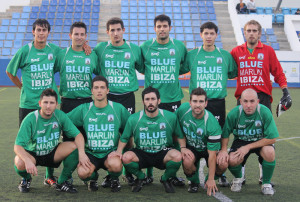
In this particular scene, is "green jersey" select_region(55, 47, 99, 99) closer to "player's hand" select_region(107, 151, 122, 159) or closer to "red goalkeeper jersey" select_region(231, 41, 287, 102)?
"player's hand" select_region(107, 151, 122, 159)

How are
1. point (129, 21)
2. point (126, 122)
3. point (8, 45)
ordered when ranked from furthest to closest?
point (129, 21) < point (8, 45) < point (126, 122)

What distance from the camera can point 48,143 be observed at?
4.02 m

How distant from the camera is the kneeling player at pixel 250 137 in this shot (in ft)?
13.1

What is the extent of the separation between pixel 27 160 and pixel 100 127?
775 millimetres

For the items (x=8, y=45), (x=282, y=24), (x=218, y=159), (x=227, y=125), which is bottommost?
(x=218, y=159)

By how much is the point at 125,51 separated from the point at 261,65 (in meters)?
1.52

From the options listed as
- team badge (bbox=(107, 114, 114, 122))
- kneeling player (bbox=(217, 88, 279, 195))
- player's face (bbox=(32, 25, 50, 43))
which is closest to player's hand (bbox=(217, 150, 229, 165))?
kneeling player (bbox=(217, 88, 279, 195))

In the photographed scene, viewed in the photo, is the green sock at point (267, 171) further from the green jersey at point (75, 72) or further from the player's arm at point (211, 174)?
the green jersey at point (75, 72)

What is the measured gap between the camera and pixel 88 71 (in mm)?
4602

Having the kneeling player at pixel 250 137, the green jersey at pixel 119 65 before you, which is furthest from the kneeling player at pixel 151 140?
the green jersey at pixel 119 65

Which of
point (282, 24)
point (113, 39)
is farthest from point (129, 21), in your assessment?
point (113, 39)

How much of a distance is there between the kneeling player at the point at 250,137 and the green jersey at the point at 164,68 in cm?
88

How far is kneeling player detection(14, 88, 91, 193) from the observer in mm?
3900

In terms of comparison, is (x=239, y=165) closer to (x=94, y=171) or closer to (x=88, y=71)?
(x=94, y=171)
